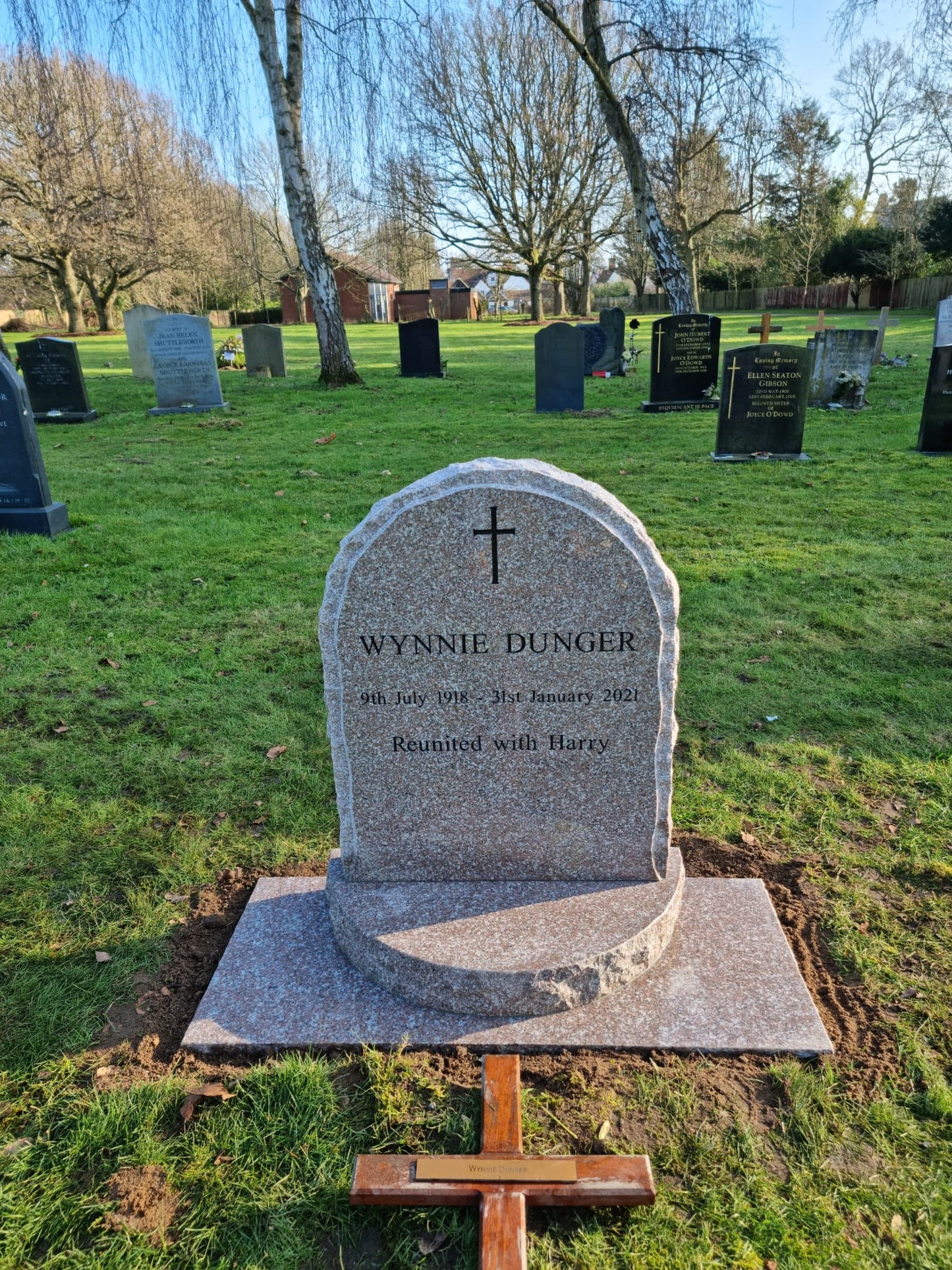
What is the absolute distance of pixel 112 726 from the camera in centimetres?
471

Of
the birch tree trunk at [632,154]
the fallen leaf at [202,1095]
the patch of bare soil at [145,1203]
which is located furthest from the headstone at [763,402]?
the patch of bare soil at [145,1203]

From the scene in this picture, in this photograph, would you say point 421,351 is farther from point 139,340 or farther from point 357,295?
point 357,295

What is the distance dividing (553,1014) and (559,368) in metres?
12.8

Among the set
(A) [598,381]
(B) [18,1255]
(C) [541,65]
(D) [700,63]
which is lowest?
(B) [18,1255]

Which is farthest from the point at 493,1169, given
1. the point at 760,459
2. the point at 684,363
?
the point at 684,363

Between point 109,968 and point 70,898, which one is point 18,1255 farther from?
point 70,898

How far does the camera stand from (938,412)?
10.3 m

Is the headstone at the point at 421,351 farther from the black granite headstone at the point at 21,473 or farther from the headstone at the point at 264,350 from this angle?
the black granite headstone at the point at 21,473

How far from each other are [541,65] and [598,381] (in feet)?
74.8

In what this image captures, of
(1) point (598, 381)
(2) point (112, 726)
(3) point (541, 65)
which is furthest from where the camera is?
(3) point (541, 65)

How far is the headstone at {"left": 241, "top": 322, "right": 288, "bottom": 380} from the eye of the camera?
19.6 meters

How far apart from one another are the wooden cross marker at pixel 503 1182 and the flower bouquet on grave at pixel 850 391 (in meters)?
14.3

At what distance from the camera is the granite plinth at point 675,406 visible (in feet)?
46.8

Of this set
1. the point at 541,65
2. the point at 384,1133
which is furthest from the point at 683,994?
the point at 541,65
